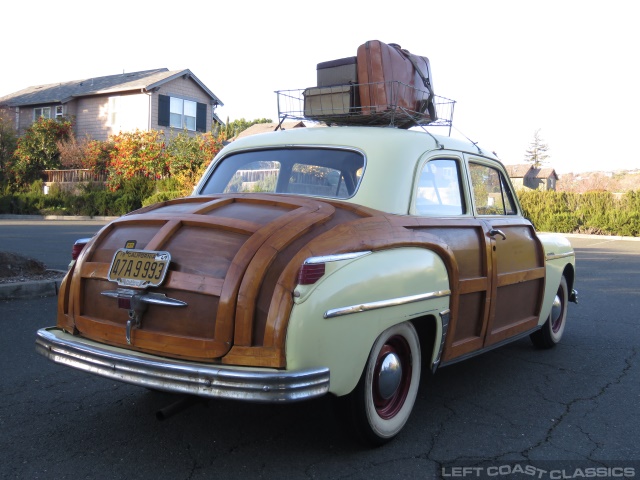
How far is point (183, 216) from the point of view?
3.47 meters

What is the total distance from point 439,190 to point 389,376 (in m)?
1.42

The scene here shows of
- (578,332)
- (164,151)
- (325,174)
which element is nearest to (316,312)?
(325,174)

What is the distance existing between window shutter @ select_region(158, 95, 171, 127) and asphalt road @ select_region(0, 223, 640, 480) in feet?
92.5

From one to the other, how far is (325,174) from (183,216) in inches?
45.0

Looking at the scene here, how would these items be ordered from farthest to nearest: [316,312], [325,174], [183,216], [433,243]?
[325,174] < [433,243] < [183,216] < [316,312]

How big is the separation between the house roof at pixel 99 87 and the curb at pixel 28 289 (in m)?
25.4

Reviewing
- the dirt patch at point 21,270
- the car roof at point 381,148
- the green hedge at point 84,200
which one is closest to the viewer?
the car roof at point 381,148

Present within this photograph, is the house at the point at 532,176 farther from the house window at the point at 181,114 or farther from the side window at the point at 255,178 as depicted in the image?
the side window at the point at 255,178

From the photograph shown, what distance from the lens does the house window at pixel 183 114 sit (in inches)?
1302

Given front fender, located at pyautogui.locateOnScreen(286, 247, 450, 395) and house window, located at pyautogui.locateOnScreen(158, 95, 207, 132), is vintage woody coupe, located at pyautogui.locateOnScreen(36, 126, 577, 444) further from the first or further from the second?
house window, located at pyautogui.locateOnScreen(158, 95, 207, 132)

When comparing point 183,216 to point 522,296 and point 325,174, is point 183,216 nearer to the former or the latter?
point 325,174

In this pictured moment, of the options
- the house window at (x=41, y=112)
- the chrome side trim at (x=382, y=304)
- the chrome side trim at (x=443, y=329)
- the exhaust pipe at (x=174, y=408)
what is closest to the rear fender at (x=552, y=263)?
the chrome side trim at (x=443, y=329)

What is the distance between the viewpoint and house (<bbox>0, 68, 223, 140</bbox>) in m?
32.2

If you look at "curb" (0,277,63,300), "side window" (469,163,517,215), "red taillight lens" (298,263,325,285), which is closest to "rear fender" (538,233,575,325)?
"side window" (469,163,517,215)
